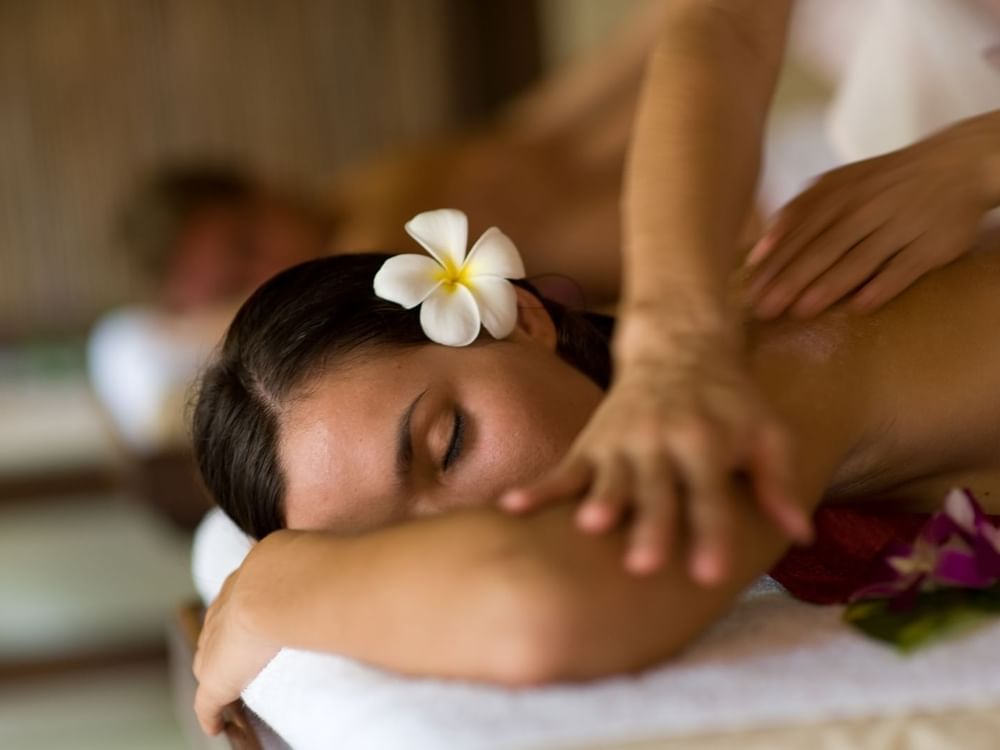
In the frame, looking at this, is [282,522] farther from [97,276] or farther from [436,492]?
[97,276]

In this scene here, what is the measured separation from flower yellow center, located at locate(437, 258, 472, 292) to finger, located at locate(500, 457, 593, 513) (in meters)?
0.35

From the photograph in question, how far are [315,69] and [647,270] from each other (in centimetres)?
336

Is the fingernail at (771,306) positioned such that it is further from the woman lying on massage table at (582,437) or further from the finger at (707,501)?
the finger at (707,501)

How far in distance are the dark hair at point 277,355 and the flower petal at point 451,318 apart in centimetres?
3

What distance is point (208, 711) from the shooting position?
1.06m

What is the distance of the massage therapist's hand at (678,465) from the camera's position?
2.28 feet

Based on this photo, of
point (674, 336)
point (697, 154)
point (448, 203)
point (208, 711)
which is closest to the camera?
point (674, 336)

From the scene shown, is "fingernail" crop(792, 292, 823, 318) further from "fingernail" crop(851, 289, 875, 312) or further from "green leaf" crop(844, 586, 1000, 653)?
"green leaf" crop(844, 586, 1000, 653)

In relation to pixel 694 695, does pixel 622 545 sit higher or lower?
higher

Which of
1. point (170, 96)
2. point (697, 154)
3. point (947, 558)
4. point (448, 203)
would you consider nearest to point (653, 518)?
point (947, 558)

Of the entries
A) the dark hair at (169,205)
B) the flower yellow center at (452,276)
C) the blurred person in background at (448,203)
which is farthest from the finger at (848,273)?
the dark hair at (169,205)

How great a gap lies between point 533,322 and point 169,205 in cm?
233

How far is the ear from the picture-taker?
113 centimetres

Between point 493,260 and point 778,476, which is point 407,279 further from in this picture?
point 778,476
